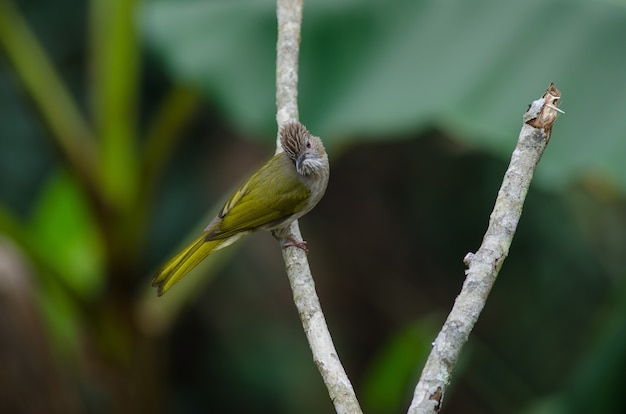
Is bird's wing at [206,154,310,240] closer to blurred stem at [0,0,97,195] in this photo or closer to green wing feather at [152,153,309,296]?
green wing feather at [152,153,309,296]

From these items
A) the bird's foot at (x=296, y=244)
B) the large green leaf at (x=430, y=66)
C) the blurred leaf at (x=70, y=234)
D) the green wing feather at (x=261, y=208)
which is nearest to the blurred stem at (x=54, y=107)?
the blurred leaf at (x=70, y=234)

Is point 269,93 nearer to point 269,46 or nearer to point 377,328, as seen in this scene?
point 269,46

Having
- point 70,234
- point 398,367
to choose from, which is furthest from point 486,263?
point 70,234

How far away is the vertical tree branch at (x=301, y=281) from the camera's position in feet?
7.46

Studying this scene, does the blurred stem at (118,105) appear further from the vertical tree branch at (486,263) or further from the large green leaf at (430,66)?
the vertical tree branch at (486,263)

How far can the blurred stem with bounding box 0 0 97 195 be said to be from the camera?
457 centimetres

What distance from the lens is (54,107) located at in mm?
4660

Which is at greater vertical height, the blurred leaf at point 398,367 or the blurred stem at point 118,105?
the blurred stem at point 118,105

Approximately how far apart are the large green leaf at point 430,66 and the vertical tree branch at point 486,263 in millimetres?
1111

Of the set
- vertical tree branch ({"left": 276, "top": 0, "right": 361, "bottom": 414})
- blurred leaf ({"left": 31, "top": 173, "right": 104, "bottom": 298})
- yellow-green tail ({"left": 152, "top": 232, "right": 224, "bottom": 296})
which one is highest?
vertical tree branch ({"left": 276, "top": 0, "right": 361, "bottom": 414})

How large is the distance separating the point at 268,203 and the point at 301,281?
24.7 inches

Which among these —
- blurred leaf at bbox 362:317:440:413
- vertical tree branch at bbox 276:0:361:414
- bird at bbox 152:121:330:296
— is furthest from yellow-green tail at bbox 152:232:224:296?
blurred leaf at bbox 362:317:440:413

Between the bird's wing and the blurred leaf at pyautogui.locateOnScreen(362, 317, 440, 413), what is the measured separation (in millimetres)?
1567

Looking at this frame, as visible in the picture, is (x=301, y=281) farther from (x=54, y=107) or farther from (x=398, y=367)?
(x=54, y=107)
